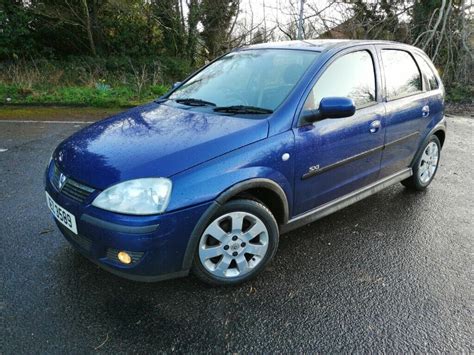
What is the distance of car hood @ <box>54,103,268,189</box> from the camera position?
7.84 feet

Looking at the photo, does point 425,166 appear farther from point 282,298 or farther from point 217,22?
point 217,22

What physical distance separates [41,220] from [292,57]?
269cm

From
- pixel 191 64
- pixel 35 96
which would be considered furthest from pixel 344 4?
pixel 35 96

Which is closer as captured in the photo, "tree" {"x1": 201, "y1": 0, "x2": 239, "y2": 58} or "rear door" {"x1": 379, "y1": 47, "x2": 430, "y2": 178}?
"rear door" {"x1": 379, "y1": 47, "x2": 430, "y2": 178}

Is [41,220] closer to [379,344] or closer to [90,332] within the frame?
[90,332]

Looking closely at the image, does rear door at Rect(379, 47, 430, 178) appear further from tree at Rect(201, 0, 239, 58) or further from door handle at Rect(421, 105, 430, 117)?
tree at Rect(201, 0, 239, 58)

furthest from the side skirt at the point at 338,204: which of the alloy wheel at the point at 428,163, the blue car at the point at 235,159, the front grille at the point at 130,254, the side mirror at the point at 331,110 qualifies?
the front grille at the point at 130,254

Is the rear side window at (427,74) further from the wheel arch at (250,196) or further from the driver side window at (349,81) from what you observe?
the wheel arch at (250,196)

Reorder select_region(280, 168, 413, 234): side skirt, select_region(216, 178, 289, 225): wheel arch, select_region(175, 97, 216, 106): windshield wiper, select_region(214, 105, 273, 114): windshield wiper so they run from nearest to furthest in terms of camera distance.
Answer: select_region(216, 178, 289, 225): wheel arch < select_region(214, 105, 273, 114): windshield wiper < select_region(280, 168, 413, 234): side skirt < select_region(175, 97, 216, 106): windshield wiper

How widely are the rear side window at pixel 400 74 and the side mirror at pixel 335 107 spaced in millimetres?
973

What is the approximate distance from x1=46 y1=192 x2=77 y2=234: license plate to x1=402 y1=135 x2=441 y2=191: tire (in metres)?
3.44

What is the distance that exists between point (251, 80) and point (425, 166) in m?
2.40

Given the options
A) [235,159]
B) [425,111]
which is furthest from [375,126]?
[235,159]

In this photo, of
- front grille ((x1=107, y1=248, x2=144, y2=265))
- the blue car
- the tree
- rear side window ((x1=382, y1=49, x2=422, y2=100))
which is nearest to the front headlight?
the blue car
